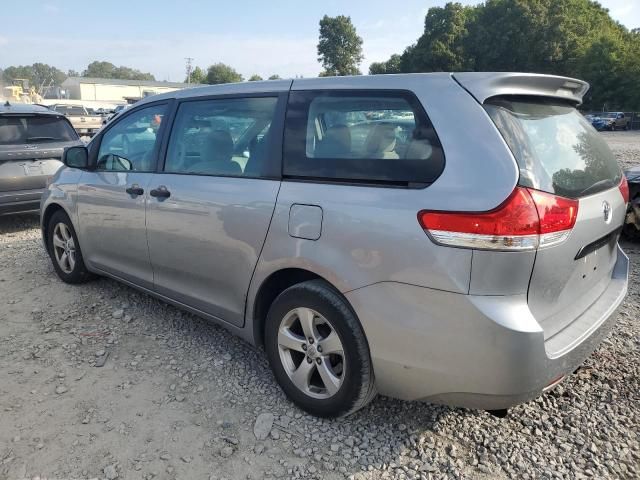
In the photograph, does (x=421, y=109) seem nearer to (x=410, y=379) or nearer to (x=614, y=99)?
(x=410, y=379)

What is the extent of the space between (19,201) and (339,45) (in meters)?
93.5

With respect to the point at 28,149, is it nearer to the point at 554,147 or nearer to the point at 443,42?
the point at 554,147

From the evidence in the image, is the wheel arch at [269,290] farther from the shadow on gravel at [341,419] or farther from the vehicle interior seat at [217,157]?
the vehicle interior seat at [217,157]

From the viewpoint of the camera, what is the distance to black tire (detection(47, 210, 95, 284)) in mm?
4449

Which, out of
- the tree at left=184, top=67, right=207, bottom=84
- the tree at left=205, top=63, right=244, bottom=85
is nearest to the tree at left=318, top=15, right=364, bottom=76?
the tree at left=205, top=63, right=244, bottom=85

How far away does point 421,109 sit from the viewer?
2258mm

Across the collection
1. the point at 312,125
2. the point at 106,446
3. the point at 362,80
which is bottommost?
the point at 106,446

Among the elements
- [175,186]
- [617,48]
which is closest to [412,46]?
[617,48]

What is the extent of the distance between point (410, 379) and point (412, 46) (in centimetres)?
7232

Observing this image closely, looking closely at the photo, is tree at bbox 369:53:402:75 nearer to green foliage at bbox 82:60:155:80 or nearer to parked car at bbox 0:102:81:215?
parked car at bbox 0:102:81:215

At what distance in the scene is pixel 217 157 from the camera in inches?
125

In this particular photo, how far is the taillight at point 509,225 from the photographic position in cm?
197

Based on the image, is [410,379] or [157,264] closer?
[410,379]

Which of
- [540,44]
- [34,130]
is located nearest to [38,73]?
[540,44]
